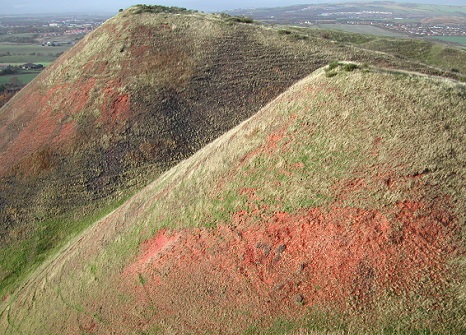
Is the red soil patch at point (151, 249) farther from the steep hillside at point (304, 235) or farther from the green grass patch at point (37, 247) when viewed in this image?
the green grass patch at point (37, 247)

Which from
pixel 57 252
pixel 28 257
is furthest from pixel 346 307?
pixel 28 257

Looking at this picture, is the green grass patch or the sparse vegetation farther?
the sparse vegetation

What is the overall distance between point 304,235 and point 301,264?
3.98 ft

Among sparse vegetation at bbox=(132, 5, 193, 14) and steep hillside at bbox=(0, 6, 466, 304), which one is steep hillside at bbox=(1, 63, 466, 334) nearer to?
steep hillside at bbox=(0, 6, 466, 304)

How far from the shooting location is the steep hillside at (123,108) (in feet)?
95.1

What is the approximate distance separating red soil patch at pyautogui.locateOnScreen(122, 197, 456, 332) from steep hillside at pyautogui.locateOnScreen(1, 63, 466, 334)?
0.05 m

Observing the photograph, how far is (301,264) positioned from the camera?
48.0 ft

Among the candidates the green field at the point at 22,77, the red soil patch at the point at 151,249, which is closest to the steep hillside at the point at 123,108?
the red soil patch at the point at 151,249

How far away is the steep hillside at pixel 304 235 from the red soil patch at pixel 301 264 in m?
0.05

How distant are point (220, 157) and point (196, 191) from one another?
2.43 metres

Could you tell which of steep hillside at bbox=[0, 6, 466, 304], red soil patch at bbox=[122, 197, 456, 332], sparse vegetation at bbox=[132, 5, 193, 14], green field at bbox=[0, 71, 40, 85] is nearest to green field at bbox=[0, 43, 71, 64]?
green field at bbox=[0, 71, 40, 85]

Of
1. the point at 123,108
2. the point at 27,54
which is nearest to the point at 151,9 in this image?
the point at 123,108

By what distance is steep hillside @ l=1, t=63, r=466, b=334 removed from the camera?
1315cm

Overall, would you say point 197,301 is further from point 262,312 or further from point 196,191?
point 196,191
